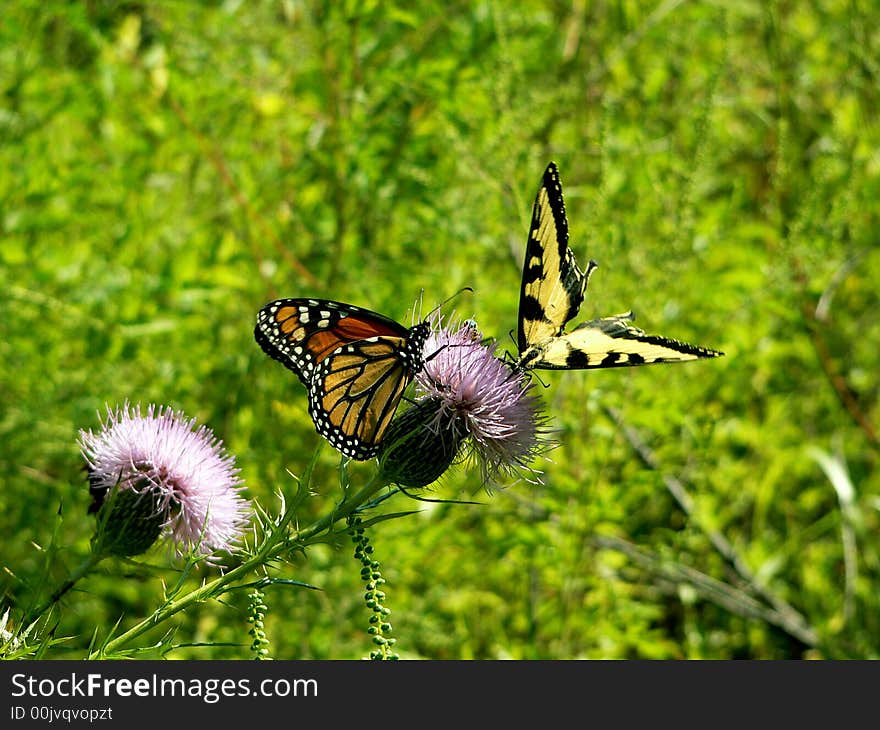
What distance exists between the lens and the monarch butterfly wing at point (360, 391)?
2.34m

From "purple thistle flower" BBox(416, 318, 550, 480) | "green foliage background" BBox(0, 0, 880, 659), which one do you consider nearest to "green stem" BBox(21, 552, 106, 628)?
"purple thistle flower" BBox(416, 318, 550, 480)

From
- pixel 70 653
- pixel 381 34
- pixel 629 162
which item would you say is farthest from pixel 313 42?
pixel 70 653

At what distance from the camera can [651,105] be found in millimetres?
4137

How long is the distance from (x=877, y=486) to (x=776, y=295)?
73.8 inches

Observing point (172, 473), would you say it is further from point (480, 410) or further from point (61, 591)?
point (480, 410)

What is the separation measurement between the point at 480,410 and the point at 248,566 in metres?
0.65

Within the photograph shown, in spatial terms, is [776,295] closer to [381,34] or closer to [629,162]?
[629,162]

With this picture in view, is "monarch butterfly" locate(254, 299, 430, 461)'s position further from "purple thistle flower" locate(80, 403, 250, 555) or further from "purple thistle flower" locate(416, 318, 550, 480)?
"purple thistle flower" locate(80, 403, 250, 555)

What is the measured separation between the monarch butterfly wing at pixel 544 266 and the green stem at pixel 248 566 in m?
0.65

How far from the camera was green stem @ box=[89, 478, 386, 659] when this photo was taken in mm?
1871

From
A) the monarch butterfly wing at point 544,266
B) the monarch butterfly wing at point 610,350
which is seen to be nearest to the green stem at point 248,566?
the monarch butterfly wing at point 610,350

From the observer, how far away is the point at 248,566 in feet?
6.27

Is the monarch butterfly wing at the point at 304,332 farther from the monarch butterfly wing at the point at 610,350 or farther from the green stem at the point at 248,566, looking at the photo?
the green stem at the point at 248,566
